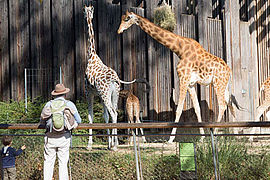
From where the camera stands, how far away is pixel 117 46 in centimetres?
1204

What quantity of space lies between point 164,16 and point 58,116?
6953mm

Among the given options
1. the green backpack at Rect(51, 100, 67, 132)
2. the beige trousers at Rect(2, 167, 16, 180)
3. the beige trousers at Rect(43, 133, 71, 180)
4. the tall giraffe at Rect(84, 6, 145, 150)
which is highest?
the tall giraffe at Rect(84, 6, 145, 150)

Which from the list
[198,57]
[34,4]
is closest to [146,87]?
[198,57]

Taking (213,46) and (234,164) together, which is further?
(213,46)

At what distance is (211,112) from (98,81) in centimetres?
481

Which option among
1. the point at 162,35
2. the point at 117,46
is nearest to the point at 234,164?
the point at 162,35

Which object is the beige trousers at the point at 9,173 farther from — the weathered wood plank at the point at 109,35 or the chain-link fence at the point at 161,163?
the weathered wood plank at the point at 109,35

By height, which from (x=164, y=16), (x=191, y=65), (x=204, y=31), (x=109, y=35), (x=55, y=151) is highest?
(x=164, y=16)

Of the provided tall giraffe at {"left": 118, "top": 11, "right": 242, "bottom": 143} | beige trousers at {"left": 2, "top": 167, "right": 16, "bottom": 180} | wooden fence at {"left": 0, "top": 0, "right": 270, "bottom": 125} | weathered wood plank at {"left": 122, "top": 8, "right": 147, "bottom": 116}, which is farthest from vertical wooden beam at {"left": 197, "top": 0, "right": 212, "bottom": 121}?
beige trousers at {"left": 2, "top": 167, "right": 16, "bottom": 180}

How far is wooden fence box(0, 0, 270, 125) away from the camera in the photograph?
11.6m

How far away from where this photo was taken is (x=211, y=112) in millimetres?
12156

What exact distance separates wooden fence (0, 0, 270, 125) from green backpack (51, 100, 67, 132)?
628 centimetres

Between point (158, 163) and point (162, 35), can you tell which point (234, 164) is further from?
point (162, 35)

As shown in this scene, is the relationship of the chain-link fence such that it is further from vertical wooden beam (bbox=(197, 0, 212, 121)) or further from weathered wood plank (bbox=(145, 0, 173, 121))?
vertical wooden beam (bbox=(197, 0, 212, 121))
